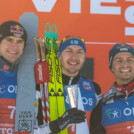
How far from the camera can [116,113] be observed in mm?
2318

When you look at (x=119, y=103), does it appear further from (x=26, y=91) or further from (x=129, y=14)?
(x=129, y=14)

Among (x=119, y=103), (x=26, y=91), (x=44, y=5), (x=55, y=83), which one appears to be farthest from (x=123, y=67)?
(x=44, y=5)

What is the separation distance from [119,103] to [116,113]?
0.32 ft

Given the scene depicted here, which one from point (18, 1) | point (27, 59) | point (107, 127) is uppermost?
point (18, 1)

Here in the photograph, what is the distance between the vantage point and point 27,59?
8.41 feet

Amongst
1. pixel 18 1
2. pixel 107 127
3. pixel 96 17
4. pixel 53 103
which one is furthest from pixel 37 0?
pixel 107 127

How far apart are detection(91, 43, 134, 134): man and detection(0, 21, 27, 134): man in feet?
2.56

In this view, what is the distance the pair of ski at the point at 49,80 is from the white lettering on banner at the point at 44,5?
905mm

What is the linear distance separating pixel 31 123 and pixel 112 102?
0.79 meters

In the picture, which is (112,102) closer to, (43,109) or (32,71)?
(43,109)

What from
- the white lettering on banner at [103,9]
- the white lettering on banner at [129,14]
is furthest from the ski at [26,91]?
the white lettering on banner at [129,14]

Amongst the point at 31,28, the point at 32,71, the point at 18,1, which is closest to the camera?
the point at 32,71

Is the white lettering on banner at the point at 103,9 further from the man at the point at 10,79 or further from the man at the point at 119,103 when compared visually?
the man at the point at 10,79

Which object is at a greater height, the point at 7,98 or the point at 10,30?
the point at 10,30
